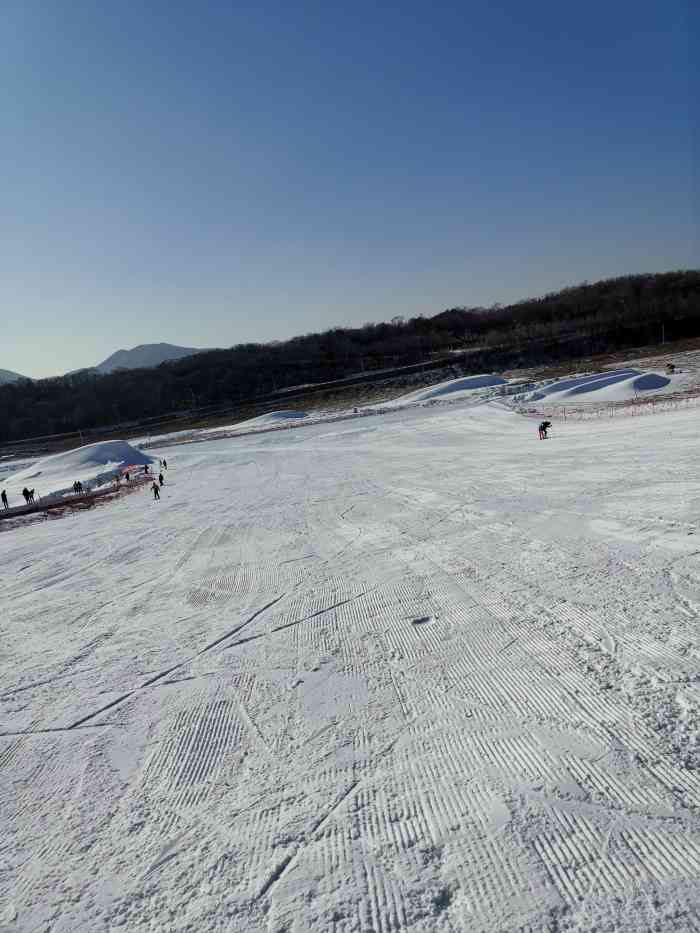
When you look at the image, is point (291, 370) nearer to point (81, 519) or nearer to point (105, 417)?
point (105, 417)

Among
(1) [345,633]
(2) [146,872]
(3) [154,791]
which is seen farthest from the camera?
(1) [345,633]

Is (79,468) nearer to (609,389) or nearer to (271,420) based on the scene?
(271,420)

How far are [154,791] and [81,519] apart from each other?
17.7 metres

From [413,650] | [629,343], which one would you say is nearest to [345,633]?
[413,650]

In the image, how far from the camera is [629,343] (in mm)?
83750

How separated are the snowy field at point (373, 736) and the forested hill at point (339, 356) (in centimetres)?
7636

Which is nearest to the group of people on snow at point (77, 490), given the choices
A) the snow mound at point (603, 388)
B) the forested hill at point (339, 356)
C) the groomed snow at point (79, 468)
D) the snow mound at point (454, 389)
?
the groomed snow at point (79, 468)

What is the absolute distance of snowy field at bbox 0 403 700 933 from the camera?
2785 millimetres

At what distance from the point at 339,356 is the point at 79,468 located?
8019 cm

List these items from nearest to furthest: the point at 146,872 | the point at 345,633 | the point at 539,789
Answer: the point at 146,872, the point at 539,789, the point at 345,633

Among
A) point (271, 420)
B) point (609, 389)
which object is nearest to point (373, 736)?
point (609, 389)

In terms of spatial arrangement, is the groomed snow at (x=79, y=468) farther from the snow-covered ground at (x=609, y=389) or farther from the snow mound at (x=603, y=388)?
the snow mound at (x=603, y=388)

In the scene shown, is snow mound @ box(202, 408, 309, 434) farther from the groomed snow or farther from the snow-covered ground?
the snow-covered ground

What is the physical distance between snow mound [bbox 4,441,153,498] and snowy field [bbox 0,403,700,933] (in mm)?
28247
